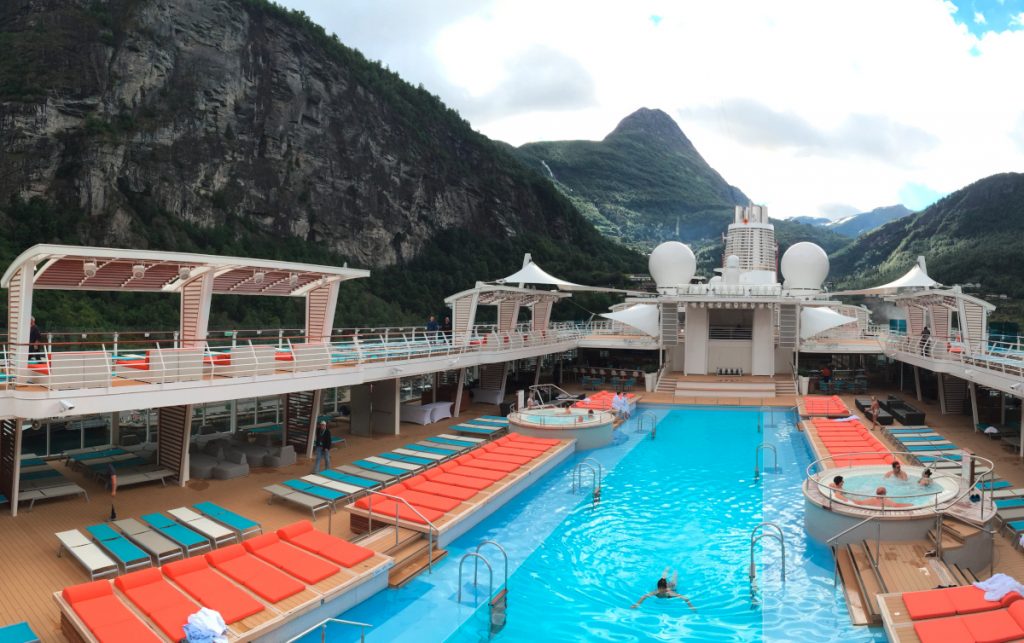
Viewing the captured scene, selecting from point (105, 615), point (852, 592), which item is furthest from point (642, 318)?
point (105, 615)

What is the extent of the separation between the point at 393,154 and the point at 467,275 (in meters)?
17.2

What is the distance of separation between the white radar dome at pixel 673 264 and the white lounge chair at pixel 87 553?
30.6 metres

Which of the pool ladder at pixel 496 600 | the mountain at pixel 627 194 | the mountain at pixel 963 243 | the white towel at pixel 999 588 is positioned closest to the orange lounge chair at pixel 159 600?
the pool ladder at pixel 496 600

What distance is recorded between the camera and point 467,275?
81250 millimetres

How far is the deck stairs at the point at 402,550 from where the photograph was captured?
9.80 metres

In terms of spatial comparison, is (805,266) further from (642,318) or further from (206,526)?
(206,526)

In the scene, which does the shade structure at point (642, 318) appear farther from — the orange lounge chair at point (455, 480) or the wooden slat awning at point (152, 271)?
the orange lounge chair at point (455, 480)

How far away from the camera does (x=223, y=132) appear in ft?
211

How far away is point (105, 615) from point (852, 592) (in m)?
9.59

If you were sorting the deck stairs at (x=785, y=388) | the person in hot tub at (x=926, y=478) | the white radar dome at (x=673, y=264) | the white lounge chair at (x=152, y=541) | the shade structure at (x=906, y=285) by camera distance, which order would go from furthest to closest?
the white radar dome at (x=673, y=264)
the shade structure at (x=906, y=285)
the deck stairs at (x=785, y=388)
the person in hot tub at (x=926, y=478)
the white lounge chair at (x=152, y=541)

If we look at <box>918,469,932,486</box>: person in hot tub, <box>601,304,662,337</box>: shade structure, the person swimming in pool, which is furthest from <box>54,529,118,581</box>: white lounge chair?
<box>601,304,662,337</box>: shade structure

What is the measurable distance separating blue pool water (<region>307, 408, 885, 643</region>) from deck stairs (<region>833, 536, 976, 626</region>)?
243mm

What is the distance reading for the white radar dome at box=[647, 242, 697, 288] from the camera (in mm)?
36125

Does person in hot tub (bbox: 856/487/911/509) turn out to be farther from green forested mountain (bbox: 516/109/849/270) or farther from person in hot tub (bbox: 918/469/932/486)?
Answer: green forested mountain (bbox: 516/109/849/270)
